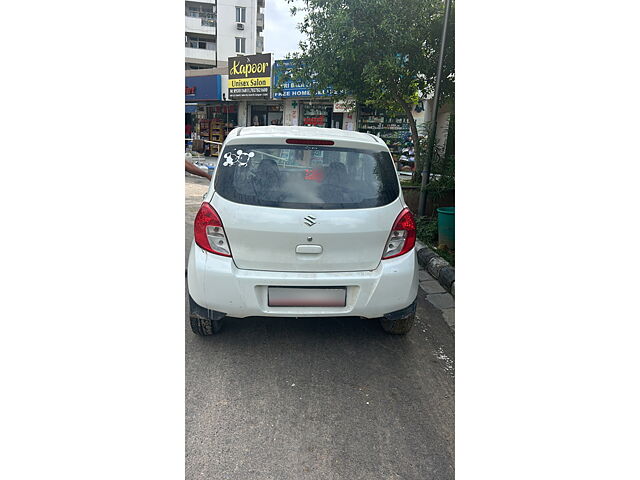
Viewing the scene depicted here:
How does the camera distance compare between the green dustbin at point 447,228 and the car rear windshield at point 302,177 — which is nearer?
the car rear windshield at point 302,177

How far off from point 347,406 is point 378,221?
49.8 inches

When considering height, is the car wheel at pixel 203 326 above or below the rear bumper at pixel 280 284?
below

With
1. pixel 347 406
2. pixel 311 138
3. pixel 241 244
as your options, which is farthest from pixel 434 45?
pixel 347 406

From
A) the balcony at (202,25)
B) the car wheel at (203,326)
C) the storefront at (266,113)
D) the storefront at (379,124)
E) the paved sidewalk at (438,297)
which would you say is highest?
the balcony at (202,25)

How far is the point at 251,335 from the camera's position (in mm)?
3572

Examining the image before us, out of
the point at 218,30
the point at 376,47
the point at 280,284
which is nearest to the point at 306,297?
the point at 280,284

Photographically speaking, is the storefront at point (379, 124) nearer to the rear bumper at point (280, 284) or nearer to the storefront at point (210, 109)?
the storefront at point (210, 109)

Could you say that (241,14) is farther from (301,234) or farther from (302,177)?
(301,234)

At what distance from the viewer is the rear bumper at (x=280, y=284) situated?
114 inches

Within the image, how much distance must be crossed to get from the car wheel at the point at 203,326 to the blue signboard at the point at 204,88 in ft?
74.7

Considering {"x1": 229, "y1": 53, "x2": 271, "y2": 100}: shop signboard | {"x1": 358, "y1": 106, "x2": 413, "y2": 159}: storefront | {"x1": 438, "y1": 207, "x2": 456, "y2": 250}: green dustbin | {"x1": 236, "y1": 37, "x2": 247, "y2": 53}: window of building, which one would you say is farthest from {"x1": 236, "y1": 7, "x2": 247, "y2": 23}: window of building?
{"x1": 438, "y1": 207, "x2": 456, "y2": 250}: green dustbin

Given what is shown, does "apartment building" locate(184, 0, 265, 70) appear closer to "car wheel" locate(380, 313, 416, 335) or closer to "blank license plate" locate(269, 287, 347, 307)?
"car wheel" locate(380, 313, 416, 335)

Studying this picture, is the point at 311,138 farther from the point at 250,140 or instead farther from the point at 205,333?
the point at 205,333

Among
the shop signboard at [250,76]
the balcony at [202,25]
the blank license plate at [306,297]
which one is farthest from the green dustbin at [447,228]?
the balcony at [202,25]
